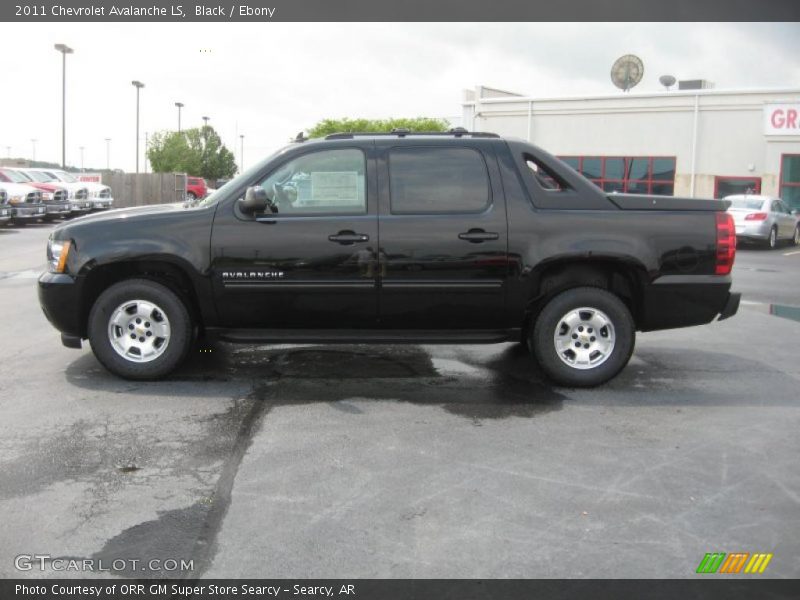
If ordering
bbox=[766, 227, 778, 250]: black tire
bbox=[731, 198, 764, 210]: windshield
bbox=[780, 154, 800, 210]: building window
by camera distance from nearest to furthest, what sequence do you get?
bbox=[766, 227, 778, 250]: black tire → bbox=[731, 198, 764, 210]: windshield → bbox=[780, 154, 800, 210]: building window

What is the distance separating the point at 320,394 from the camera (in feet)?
20.6

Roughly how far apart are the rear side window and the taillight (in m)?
1.77

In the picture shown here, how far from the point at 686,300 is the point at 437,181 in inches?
83.2

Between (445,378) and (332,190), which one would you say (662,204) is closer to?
(445,378)

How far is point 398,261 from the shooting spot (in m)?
6.36

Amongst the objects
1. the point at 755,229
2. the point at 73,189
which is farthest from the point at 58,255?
the point at 73,189

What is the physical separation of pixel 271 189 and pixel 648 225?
288 centimetres

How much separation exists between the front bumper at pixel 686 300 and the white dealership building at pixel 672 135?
88.1 ft

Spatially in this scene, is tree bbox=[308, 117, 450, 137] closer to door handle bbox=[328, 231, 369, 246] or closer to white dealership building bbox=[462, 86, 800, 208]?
white dealership building bbox=[462, 86, 800, 208]

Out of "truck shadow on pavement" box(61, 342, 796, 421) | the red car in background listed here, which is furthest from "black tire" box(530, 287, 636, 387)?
the red car in background

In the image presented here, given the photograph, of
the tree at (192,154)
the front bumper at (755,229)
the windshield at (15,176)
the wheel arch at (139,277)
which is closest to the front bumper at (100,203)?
the windshield at (15,176)

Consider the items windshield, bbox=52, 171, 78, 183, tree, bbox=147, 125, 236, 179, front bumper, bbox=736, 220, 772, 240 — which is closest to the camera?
front bumper, bbox=736, 220, 772, 240

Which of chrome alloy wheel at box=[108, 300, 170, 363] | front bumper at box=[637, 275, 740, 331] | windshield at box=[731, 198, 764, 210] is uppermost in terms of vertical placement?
windshield at box=[731, 198, 764, 210]

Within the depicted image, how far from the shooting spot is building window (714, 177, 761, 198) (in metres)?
32.1
